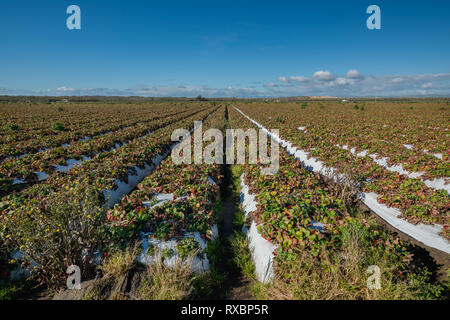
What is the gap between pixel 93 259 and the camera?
4141mm

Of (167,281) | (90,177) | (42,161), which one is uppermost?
(42,161)

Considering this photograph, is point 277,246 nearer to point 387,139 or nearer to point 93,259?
point 93,259

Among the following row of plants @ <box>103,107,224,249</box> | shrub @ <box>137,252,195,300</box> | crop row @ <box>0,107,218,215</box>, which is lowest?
shrub @ <box>137,252,195,300</box>

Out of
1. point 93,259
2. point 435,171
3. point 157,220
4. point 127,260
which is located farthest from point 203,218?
point 435,171

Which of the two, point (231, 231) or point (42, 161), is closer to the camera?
point (231, 231)

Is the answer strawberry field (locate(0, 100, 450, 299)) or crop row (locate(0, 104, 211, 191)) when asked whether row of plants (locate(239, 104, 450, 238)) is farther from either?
crop row (locate(0, 104, 211, 191))

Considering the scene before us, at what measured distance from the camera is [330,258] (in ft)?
12.9

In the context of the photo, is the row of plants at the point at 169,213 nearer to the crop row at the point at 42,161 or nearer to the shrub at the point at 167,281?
the shrub at the point at 167,281

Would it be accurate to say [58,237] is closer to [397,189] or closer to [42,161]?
[42,161]

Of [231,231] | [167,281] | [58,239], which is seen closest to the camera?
[167,281]

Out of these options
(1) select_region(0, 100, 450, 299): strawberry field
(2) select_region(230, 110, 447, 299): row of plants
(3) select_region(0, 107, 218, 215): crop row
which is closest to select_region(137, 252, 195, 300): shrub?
(1) select_region(0, 100, 450, 299): strawberry field

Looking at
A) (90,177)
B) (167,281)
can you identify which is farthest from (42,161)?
(167,281)

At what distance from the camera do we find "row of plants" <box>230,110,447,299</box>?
11.3 feet
